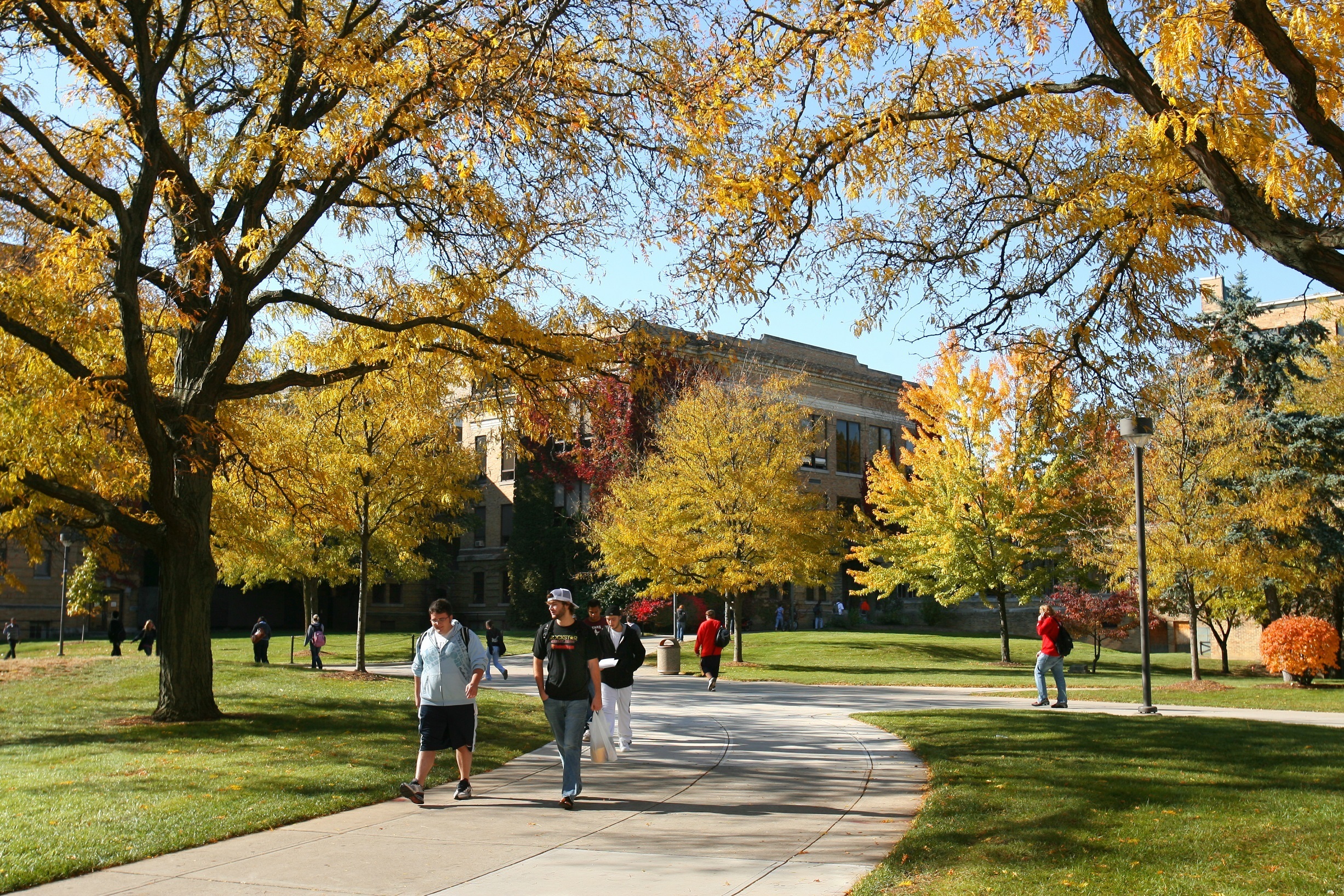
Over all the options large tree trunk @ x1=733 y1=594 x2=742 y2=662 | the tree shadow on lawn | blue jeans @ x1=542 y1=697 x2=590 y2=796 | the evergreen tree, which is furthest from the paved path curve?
the evergreen tree

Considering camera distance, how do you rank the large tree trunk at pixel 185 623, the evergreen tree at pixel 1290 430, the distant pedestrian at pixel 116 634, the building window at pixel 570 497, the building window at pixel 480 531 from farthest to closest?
the building window at pixel 480 531 → the building window at pixel 570 497 → the distant pedestrian at pixel 116 634 → the evergreen tree at pixel 1290 430 → the large tree trunk at pixel 185 623

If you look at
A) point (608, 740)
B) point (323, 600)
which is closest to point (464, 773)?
point (608, 740)

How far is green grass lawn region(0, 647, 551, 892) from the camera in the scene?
7.73 metres

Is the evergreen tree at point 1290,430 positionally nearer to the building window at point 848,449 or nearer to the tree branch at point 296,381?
the tree branch at point 296,381

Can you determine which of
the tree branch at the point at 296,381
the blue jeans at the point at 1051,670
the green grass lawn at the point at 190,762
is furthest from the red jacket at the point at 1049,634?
the tree branch at the point at 296,381

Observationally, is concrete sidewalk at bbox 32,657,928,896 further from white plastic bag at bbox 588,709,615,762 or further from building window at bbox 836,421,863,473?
building window at bbox 836,421,863,473

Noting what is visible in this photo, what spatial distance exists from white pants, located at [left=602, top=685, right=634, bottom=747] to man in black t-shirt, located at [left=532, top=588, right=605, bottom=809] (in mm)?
3115

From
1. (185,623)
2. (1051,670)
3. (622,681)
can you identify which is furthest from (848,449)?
(622,681)

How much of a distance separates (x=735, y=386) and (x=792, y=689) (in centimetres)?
1218

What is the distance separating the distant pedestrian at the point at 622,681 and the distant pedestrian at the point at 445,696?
9.78 feet

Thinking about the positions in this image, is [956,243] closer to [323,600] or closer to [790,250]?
[790,250]

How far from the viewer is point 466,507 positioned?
180ft

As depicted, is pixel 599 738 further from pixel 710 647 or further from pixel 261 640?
pixel 261 640

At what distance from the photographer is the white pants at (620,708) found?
12.5m
